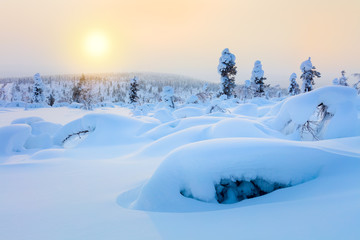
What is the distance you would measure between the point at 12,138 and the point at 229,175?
6932 millimetres

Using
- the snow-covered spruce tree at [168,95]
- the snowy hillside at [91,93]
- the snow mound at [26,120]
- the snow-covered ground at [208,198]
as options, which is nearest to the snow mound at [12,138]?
the snow-covered ground at [208,198]

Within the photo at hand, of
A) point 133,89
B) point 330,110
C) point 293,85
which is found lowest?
point 133,89

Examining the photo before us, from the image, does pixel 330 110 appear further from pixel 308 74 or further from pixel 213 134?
pixel 308 74

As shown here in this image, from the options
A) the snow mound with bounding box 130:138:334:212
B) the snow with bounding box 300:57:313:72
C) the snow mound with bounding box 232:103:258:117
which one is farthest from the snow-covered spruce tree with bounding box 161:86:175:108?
the snow mound with bounding box 130:138:334:212

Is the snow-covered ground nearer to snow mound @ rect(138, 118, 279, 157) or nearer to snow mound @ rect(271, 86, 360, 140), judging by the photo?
snow mound @ rect(138, 118, 279, 157)

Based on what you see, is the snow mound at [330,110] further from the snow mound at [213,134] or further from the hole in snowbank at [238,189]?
the hole in snowbank at [238,189]

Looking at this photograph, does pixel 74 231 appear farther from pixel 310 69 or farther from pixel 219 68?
pixel 310 69

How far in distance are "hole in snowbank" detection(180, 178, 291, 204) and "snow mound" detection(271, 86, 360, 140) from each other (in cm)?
394

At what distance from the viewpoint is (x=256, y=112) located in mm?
12320

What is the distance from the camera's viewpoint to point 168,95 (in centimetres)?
2108

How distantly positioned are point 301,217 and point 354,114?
5092 millimetres

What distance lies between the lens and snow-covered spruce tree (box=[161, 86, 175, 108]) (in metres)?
20.8

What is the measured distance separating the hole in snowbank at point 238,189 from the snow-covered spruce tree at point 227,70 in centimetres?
2716

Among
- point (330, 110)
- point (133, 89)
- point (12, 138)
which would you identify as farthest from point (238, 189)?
point (133, 89)
